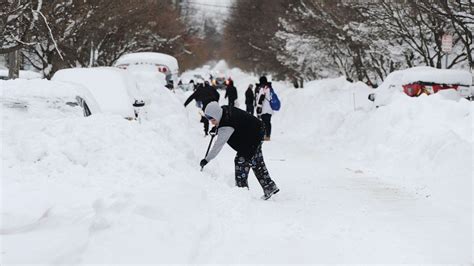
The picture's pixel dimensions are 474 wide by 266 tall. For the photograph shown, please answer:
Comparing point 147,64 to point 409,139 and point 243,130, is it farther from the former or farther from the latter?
point 243,130

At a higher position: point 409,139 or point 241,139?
point 241,139

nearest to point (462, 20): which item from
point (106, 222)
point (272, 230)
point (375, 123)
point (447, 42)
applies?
point (447, 42)

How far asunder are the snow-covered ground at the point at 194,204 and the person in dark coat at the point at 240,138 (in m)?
0.27

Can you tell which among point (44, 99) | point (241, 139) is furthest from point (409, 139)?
point (44, 99)

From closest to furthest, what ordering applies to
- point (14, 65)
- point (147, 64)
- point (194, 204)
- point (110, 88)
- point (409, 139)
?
1. point (194, 204)
2. point (409, 139)
3. point (110, 88)
4. point (14, 65)
5. point (147, 64)

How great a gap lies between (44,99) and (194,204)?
3.14 metres

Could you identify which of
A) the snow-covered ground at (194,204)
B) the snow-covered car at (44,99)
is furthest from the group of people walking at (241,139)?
the snow-covered car at (44,99)

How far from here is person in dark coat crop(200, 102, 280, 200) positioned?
24.6ft

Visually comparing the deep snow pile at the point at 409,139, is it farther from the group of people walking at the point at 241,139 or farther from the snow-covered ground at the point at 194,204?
the group of people walking at the point at 241,139

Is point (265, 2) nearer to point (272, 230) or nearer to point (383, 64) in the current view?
point (383, 64)

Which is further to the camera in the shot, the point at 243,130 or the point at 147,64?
the point at 147,64

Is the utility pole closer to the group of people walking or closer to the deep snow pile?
the deep snow pile

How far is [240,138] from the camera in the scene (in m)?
7.73

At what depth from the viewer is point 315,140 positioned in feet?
52.4
